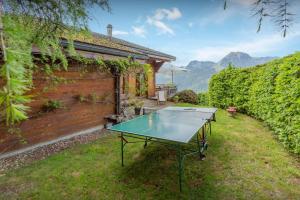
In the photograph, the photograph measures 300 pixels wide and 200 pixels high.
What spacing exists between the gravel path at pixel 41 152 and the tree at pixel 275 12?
5.88m

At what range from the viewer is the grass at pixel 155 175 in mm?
3648

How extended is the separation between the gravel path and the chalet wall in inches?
12.2

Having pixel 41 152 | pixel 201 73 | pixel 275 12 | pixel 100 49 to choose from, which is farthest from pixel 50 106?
pixel 201 73

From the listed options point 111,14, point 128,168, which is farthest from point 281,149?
point 111,14

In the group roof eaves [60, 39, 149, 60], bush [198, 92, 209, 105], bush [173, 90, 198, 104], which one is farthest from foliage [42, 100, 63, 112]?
bush [198, 92, 209, 105]

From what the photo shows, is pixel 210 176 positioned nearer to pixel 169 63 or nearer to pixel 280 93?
pixel 280 93

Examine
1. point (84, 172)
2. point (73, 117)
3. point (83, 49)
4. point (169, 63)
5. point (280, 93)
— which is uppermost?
point (169, 63)

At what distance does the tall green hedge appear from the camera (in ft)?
16.5

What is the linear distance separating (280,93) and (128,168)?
5.26 metres

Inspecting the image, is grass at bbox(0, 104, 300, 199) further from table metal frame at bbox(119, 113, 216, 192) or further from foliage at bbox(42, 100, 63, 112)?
foliage at bbox(42, 100, 63, 112)

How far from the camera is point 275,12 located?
4.06 ft

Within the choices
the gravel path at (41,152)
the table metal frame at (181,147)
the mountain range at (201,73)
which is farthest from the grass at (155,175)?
the mountain range at (201,73)

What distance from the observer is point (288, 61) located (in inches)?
221

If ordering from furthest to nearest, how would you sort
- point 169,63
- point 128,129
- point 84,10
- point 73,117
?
point 169,63 < point 73,117 < point 128,129 < point 84,10
